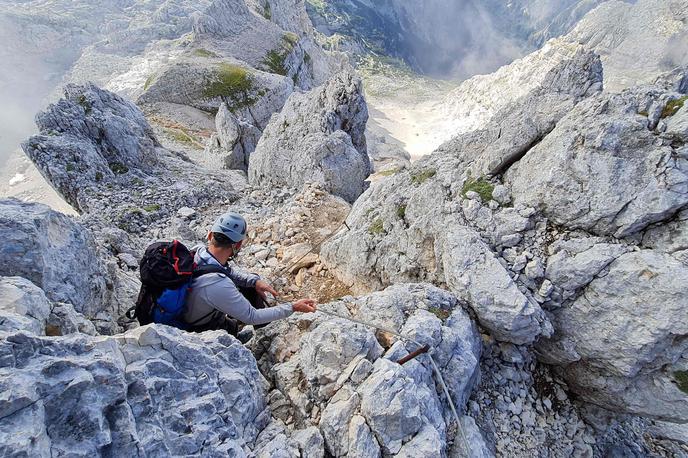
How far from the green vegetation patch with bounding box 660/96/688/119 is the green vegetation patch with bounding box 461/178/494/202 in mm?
3614

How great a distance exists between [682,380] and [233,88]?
60.3 meters

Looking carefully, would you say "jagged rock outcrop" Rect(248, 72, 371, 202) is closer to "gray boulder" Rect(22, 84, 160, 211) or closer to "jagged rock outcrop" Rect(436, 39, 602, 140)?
"gray boulder" Rect(22, 84, 160, 211)

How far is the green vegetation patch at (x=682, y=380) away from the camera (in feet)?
21.6

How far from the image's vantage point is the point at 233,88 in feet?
183

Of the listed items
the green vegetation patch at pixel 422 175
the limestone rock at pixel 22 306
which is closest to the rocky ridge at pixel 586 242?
the green vegetation patch at pixel 422 175

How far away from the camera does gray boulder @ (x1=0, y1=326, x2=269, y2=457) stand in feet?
10.5

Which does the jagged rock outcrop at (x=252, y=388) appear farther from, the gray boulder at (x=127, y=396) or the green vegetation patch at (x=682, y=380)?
the green vegetation patch at (x=682, y=380)

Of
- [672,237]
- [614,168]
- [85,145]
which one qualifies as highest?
[614,168]

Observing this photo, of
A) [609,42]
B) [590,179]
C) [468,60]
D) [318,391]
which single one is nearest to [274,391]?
[318,391]

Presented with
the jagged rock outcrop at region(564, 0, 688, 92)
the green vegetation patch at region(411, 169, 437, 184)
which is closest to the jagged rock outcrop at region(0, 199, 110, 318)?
the green vegetation patch at region(411, 169, 437, 184)

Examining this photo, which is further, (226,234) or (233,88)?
(233,88)

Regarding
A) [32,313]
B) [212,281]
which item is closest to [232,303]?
[212,281]

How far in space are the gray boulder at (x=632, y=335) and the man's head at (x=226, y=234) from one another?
6.92 meters

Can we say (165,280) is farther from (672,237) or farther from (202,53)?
(202,53)
